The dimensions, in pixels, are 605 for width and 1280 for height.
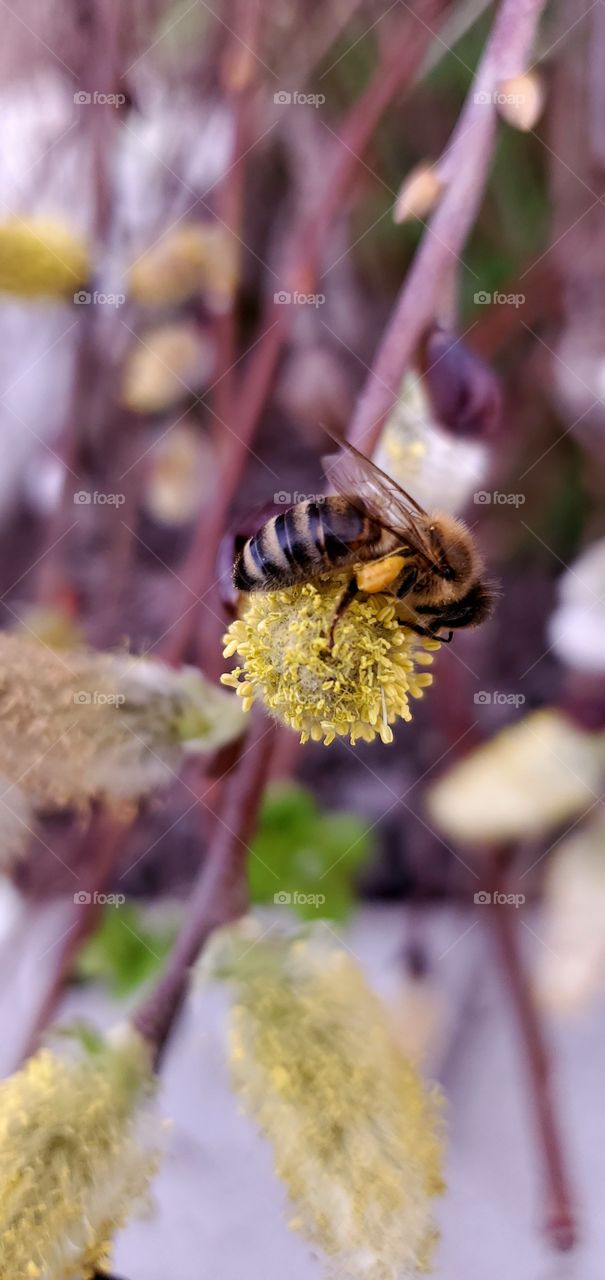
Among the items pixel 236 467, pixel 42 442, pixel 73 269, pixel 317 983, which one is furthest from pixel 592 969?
pixel 42 442

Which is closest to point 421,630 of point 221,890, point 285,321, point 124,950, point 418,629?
point 418,629

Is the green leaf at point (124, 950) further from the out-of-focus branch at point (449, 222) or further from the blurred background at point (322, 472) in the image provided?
the out-of-focus branch at point (449, 222)

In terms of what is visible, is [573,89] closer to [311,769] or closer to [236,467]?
[236,467]

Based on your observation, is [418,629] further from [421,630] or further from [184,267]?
[184,267]

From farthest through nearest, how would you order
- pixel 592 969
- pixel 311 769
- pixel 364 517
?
pixel 311 769 → pixel 592 969 → pixel 364 517

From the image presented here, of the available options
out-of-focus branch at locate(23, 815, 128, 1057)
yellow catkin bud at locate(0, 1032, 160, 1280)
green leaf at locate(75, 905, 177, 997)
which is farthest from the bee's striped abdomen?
green leaf at locate(75, 905, 177, 997)
